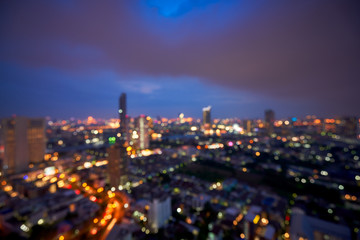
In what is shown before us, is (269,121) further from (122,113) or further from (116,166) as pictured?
(116,166)

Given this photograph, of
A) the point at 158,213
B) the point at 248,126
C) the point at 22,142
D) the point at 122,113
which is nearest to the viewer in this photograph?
the point at 158,213

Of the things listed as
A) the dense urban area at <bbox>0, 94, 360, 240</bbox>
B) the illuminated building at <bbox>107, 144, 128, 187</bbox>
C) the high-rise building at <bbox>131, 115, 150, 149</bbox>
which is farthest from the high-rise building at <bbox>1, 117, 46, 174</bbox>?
the high-rise building at <bbox>131, 115, 150, 149</bbox>

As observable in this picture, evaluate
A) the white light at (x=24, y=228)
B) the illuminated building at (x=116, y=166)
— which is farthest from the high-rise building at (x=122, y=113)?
the white light at (x=24, y=228)

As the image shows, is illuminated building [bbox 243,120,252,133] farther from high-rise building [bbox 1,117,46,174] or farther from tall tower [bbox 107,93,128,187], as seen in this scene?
high-rise building [bbox 1,117,46,174]

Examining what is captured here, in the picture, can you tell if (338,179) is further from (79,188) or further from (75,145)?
(75,145)

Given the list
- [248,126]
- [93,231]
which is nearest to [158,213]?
[93,231]

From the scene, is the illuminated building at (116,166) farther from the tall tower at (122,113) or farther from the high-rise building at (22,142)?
the tall tower at (122,113)

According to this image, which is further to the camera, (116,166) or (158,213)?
(116,166)
